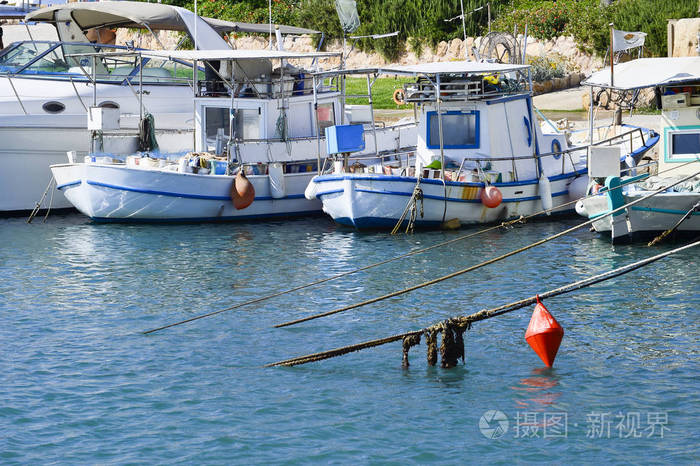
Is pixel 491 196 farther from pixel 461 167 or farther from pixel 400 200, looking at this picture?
pixel 400 200

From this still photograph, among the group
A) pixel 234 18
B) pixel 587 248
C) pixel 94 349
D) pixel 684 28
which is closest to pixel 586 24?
pixel 684 28

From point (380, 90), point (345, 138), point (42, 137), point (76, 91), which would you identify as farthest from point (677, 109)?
point (380, 90)

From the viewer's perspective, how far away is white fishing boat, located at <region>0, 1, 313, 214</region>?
874 inches

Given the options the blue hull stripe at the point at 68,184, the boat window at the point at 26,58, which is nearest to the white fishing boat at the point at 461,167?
the blue hull stripe at the point at 68,184

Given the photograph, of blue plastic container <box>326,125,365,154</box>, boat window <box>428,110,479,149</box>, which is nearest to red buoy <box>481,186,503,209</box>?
boat window <box>428,110,479,149</box>

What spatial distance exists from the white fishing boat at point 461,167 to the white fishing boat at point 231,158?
139cm

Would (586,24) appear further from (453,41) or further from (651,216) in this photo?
(651,216)

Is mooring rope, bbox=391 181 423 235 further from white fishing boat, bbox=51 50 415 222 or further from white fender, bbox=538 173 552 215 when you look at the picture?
white fender, bbox=538 173 552 215

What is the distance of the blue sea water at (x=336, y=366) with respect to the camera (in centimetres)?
907

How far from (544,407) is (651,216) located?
27.8 ft

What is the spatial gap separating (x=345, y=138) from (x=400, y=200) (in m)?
1.66

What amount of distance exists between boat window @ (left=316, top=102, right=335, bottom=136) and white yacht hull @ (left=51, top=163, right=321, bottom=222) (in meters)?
1.83

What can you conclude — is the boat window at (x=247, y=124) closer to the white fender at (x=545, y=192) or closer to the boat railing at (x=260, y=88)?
the boat railing at (x=260, y=88)

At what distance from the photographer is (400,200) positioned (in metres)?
19.2
